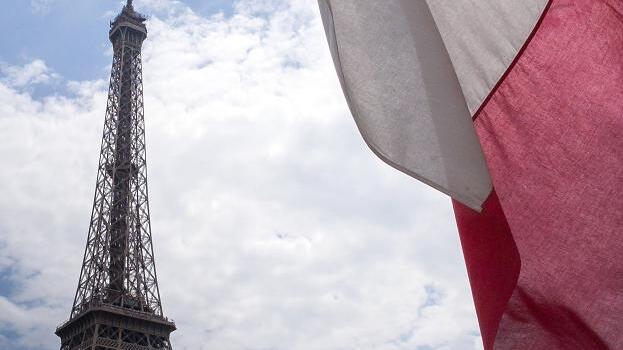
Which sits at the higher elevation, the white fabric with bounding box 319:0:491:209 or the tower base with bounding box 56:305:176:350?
the white fabric with bounding box 319:0:491:209

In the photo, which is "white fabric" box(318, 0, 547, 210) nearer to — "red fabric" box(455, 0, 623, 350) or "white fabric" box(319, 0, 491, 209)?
"white fabric" box(319, 0, 491, 209)

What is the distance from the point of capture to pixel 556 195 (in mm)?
2680

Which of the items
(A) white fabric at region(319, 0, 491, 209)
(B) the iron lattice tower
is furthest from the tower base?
(A) white fabric at region(319, 0, 491, 209)

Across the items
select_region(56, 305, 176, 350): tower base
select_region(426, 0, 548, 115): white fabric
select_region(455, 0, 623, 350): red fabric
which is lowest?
select_region(56, 305, 176, 350): tower base

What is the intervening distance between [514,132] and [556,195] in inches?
12.8

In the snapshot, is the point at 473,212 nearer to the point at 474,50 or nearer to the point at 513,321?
the point at 513,321

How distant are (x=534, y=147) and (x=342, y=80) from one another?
85 cm

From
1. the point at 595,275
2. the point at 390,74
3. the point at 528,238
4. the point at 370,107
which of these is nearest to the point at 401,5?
the point at 390,74

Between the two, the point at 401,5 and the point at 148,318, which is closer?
the point at 401,5

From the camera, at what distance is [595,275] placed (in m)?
2.54

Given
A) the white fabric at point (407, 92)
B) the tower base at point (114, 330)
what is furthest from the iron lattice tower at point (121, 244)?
the white fabric at point (407, 92)

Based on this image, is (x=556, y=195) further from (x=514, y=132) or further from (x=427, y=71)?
(x=427, y=71)

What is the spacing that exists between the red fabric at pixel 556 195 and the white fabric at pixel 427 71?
111 mm

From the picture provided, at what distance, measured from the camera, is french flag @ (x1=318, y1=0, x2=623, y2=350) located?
2.56 m
